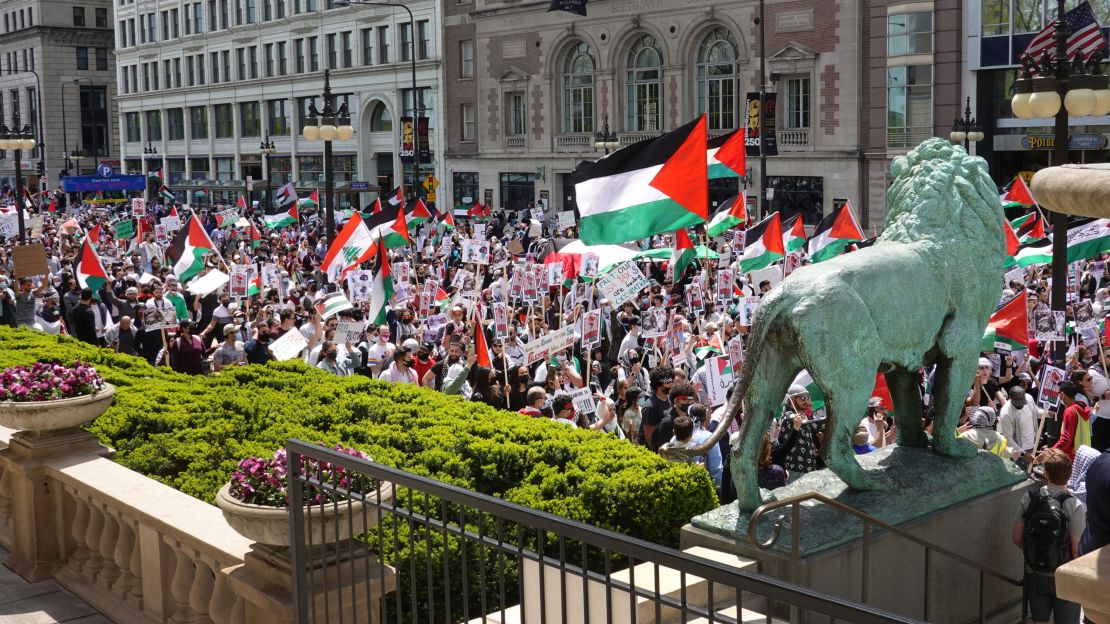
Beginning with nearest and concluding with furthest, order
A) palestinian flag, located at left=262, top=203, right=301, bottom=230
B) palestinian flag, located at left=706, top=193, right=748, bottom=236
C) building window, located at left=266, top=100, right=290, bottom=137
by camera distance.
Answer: palestinian flag, located at left=706, top=193, right=748, bottom=236 → palestinian flag, located at left=262, top=203, right=301, bottom=230 → building window, located at left=266, top=100, right=290, bottom=137

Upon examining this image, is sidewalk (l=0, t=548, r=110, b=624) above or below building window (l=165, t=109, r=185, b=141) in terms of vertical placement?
below

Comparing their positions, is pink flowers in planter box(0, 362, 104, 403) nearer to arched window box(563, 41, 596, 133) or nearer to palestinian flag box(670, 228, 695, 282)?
palestinian flag box(670, 228, 695, 282)

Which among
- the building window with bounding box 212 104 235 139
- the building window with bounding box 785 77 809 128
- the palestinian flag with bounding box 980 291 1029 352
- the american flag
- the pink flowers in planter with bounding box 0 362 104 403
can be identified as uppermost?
the building window with bounding box 212 104 235 139

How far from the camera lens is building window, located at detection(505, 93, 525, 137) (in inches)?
2397

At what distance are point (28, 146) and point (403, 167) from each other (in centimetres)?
3478

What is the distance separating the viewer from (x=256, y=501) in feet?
18.2

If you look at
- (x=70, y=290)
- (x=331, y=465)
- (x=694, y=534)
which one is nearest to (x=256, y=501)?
(x=331, y=465)

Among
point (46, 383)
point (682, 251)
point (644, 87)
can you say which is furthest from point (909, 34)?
point (46, 383)

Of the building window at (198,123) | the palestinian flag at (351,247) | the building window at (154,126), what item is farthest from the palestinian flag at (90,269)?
the building window at (154,126)

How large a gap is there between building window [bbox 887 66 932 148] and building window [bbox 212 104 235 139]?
52.1 metres

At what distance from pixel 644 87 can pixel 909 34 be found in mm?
13595

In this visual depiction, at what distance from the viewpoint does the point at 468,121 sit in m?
64.6

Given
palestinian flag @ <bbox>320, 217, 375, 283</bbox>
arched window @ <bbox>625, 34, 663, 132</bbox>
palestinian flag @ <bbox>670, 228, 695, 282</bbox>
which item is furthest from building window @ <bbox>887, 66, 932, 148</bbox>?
palestinian flag @ <bbox>320, 217, 375, 283</bbox>

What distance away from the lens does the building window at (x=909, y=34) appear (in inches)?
1726
